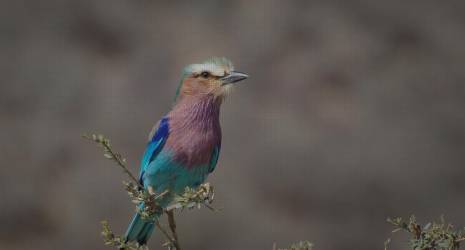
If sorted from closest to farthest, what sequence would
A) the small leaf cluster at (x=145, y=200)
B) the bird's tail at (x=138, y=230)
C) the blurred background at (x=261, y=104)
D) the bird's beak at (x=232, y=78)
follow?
the small leaf cluster at (x=145, y=200) < the bird's beak at (x=232, y=78) < the bird's tail at (x=138, y=230) < the blurred background at (x=261, y=104)

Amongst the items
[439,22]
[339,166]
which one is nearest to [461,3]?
[439,22]

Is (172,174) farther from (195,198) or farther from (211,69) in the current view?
(195,198)

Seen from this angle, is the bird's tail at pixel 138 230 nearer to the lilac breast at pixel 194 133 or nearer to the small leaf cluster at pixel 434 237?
the lilac breast at pixel 194 133

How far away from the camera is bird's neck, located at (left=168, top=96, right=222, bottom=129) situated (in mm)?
3566

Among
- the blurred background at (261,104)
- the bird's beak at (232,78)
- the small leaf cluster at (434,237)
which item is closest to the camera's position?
the small leaf cluster at (434,237)

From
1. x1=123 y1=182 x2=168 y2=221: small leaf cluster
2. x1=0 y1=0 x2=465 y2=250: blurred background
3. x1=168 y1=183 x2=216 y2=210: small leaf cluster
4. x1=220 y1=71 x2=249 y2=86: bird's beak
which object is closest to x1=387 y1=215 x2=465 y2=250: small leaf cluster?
x1=168 y1=183 x2=216 y2=210: small leaf cluster

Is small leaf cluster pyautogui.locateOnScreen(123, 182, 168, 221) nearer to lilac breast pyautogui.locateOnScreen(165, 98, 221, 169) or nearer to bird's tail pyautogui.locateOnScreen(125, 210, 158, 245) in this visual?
lilac breast pyautogui.locateOnScreen(165, 98, 221, 169)

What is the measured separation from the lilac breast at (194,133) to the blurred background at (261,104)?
299 cm

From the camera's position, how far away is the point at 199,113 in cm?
358

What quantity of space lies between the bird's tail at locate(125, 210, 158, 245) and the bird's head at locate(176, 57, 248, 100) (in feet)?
1.92

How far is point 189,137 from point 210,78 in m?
0.27

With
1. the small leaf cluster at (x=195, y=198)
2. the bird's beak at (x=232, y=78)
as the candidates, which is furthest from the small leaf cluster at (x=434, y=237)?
the bird's beak at (x=232, y=78)

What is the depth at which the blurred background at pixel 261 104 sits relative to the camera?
6762 millimetres

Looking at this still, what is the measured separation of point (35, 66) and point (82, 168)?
3.04 ft
